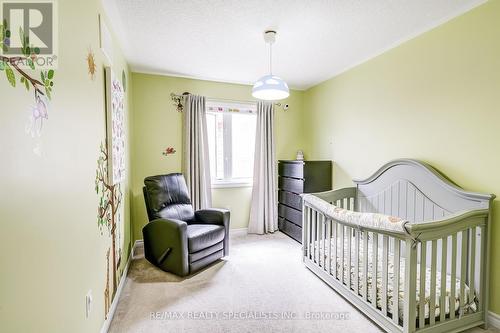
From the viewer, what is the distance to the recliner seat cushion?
2607mm

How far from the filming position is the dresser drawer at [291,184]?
11.8ft

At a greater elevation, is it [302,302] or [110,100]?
[110,100]

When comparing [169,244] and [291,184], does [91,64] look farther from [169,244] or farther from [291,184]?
[291,184]

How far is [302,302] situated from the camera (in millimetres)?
2166

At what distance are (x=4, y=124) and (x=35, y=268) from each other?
53cm

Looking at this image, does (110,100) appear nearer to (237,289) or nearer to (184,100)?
(184,100)

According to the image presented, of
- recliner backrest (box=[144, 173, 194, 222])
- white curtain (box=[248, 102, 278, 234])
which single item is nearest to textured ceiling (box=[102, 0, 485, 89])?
white curtain (box=[248, 102, 278, 234])

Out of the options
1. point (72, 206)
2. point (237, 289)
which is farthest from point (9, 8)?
point (237, 289)

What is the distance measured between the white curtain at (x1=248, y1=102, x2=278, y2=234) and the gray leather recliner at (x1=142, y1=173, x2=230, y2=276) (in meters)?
1.07

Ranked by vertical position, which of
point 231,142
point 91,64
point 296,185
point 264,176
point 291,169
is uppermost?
point 91,64

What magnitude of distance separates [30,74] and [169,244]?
6.75 feet

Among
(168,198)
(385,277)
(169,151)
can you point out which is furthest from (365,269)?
(169,151)

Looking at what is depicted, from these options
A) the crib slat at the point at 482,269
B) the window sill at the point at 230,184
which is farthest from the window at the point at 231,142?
the crib slat at the point at 482,269

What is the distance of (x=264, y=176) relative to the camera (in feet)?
13.3
